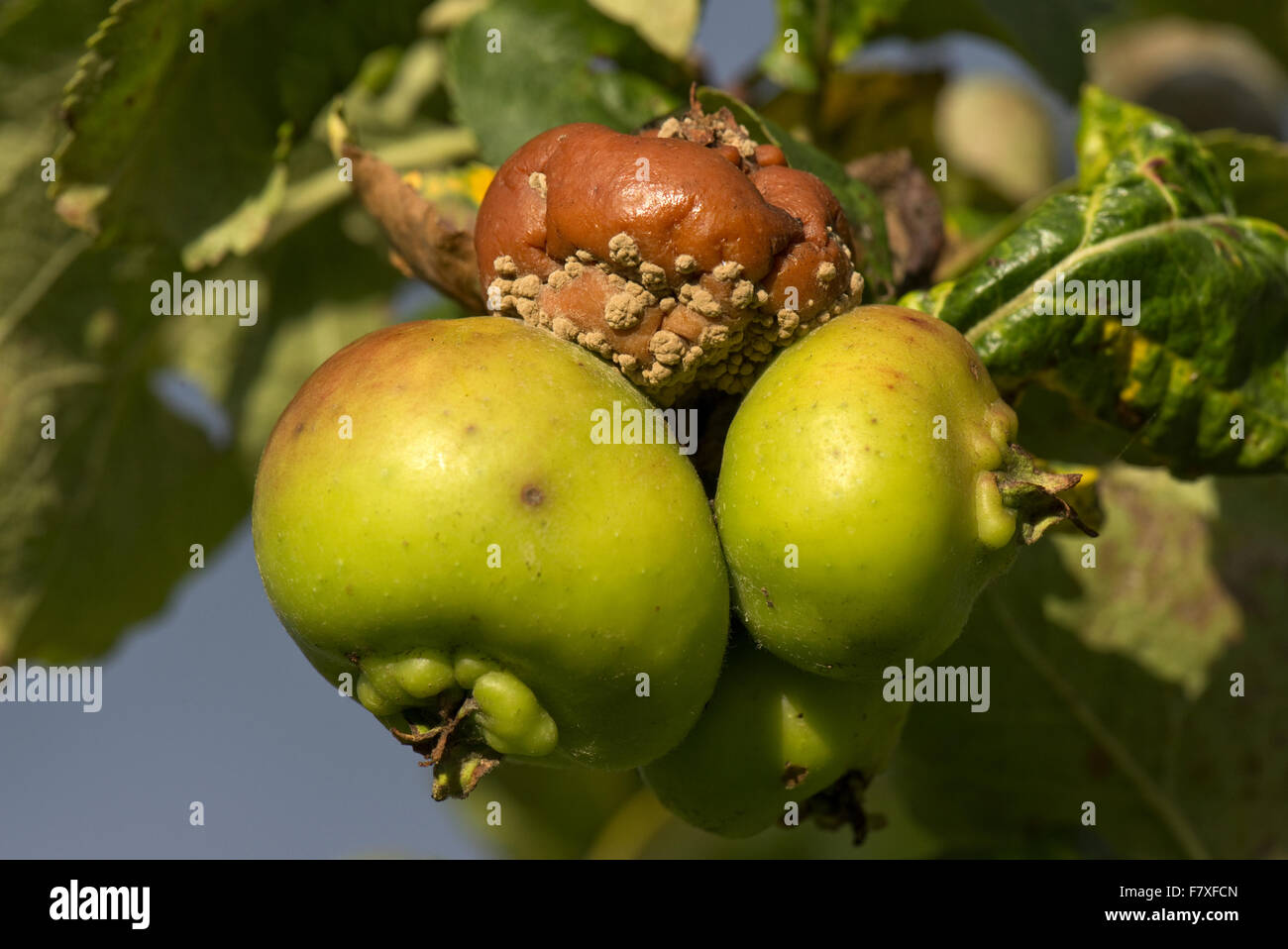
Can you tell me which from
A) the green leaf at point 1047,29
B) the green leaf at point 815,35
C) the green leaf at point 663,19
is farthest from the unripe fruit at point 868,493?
the green leaf at point 1047,29

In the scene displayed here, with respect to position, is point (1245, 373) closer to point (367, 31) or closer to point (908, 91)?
point (908, 91)

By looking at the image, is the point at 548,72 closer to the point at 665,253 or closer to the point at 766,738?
the point at 665,253

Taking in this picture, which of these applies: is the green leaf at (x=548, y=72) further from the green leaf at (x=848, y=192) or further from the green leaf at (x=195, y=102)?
the green leaf at (x=848, y=192)

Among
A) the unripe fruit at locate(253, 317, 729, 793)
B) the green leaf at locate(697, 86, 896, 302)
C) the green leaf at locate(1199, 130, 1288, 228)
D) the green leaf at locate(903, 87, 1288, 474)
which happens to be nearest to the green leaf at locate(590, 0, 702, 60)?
the green leaf at locate(697, 86, 896, 302)

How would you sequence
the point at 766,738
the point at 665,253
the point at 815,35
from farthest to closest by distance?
the point at 815,35
the point at 766,738
the point at 665,253

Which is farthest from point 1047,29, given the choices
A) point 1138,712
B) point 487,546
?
point 487,546
